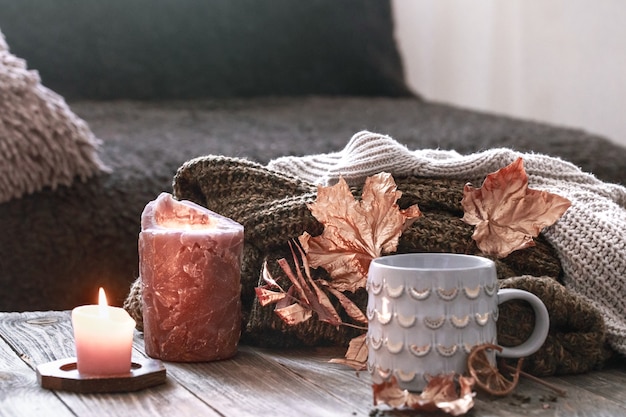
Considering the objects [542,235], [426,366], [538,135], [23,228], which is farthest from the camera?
[538,135]

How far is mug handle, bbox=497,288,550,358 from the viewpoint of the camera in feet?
2.02

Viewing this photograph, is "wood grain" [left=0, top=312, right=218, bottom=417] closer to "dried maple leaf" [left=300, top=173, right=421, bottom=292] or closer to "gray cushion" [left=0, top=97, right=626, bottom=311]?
"dried maple leaf" [left=300, top=173, right=421, bottom=292]

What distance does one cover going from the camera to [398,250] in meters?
0.72

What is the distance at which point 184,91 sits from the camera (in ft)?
7.39

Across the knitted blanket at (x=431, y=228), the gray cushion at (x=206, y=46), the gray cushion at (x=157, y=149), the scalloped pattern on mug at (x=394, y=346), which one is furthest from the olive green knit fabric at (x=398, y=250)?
the gray cushion at (x=206, y=46)

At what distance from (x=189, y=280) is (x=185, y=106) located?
1543mm

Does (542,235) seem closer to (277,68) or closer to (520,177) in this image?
(520,177)

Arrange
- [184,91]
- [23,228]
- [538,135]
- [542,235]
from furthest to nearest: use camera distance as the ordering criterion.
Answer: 1. [184,91]
2. [538,135]
3. [23,228]
4. [542,235]

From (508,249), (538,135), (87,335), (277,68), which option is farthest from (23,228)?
(277,68)

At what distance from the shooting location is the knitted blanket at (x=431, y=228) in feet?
2.17

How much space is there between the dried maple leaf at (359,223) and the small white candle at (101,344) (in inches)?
6.0

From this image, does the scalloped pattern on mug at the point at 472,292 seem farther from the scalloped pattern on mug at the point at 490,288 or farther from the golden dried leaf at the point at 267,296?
the golden dried leaf at the point at 267,296

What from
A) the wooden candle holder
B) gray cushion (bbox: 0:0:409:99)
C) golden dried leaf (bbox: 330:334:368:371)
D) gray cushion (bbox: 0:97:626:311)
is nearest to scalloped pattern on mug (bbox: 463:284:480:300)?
golden dried leaf (bbox: 330:334:368:371)

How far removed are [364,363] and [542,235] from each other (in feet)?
0.61
